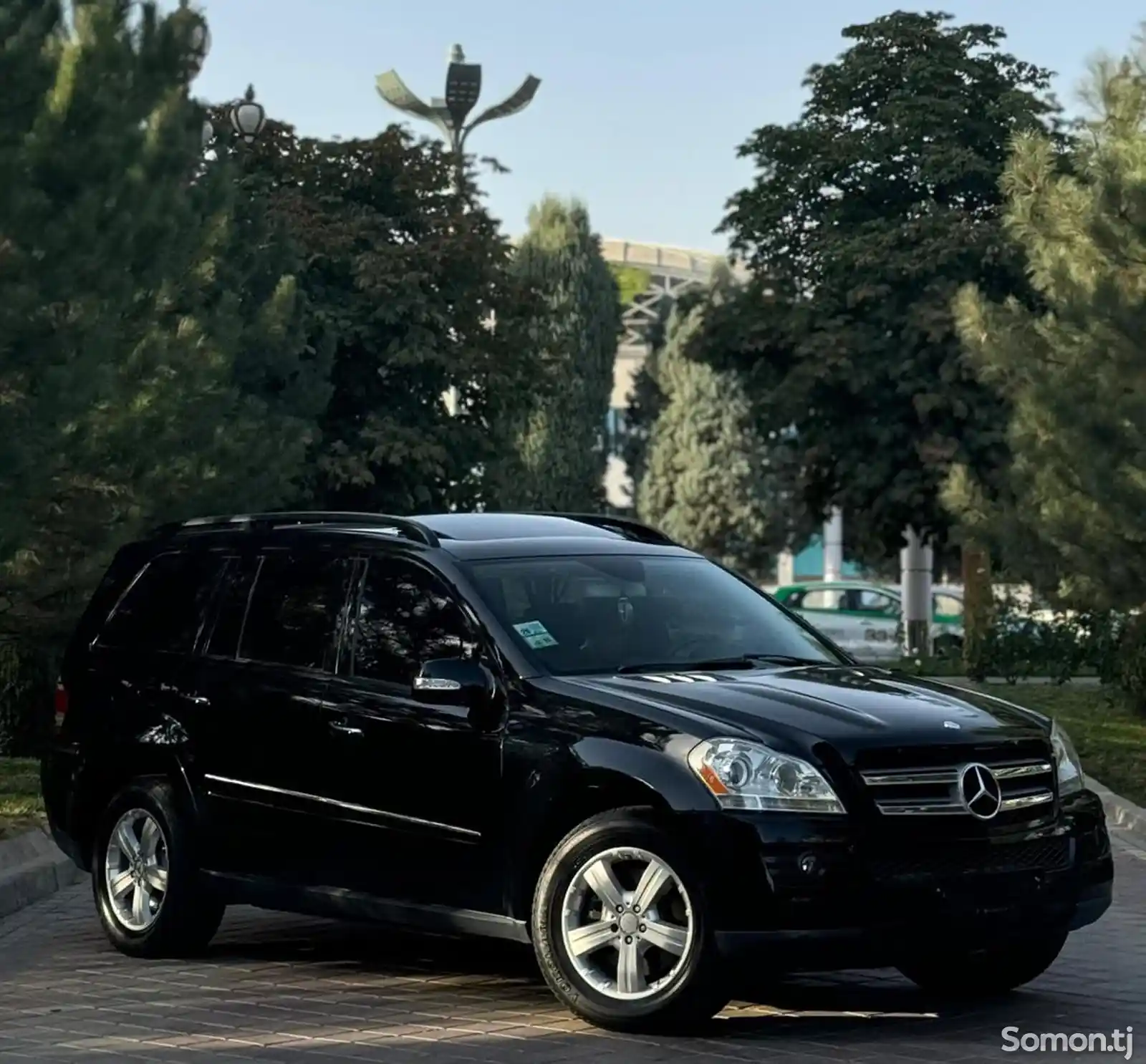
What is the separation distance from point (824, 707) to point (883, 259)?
3220 cm

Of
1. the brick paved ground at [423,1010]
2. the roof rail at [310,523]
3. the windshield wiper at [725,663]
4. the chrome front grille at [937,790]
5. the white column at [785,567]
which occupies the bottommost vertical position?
the brick paved ground at [423,1010]

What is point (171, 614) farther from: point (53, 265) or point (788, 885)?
point (53, 265)

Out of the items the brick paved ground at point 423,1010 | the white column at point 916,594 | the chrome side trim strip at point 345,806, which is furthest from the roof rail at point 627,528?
the white column at point 916,594

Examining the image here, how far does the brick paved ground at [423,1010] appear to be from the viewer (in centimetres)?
761

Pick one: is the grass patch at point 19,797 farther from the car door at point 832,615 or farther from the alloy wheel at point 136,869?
the car door at point 832,615

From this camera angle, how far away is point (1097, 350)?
20078mm

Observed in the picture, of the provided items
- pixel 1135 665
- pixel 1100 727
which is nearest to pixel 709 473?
pixel 1135 665

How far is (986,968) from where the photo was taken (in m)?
8.60

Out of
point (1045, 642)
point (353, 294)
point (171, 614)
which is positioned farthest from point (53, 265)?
point (353, 294)

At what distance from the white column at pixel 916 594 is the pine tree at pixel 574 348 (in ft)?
Answer: 120

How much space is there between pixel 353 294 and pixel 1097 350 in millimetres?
20683

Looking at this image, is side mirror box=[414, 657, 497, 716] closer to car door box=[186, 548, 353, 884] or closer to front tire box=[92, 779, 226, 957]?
car door box=[186, 548, 353, 884]

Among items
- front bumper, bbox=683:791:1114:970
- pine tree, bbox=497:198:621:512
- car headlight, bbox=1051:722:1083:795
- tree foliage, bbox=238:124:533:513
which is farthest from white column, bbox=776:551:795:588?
front bumper, bbox=683:791:1114:970

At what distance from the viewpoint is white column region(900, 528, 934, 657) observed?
41562mm
